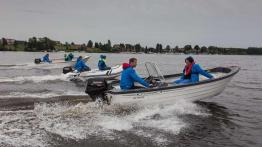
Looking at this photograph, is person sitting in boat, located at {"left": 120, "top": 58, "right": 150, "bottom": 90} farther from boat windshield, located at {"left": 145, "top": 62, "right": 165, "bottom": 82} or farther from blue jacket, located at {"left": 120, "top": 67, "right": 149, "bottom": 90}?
boat windshield, located at {"left": 145, "top": 62, "right": 165, "bottom": 82}

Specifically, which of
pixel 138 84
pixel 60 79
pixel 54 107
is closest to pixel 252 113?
pixel 138 84

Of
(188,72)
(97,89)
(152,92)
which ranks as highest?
(188,72)

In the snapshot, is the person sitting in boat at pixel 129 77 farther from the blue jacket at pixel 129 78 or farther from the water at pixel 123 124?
the water at pixel 123 124

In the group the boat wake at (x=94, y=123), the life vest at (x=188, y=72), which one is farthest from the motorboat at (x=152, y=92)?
the life vest at (x=188, y=72)

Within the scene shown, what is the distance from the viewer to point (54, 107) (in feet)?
38.4

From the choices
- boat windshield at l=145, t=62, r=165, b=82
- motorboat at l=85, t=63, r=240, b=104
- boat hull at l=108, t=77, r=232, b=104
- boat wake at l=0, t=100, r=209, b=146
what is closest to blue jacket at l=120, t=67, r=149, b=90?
motorboat at l=85, t=63, r=240, b=104

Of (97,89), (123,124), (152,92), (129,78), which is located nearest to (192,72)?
(152,92)

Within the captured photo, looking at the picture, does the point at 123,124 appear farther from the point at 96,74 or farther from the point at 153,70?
the point at 96,74

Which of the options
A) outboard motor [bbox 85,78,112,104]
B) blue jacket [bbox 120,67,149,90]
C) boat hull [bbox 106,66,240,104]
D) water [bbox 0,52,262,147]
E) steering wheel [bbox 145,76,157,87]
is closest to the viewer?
water [bbox 0,52,262,147]

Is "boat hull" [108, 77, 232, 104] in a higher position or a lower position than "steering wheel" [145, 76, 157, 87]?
lower

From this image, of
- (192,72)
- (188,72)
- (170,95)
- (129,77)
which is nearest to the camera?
(129,77)

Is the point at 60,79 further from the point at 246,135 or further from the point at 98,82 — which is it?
the point at 246,135

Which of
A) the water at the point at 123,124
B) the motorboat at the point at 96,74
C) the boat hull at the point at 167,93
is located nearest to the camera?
the water at the point at 123,124

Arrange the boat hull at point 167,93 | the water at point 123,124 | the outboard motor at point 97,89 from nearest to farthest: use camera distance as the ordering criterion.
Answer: the water at point 123,124 → the boat hull at point 167,93 → the outboard motor at point 97,89
